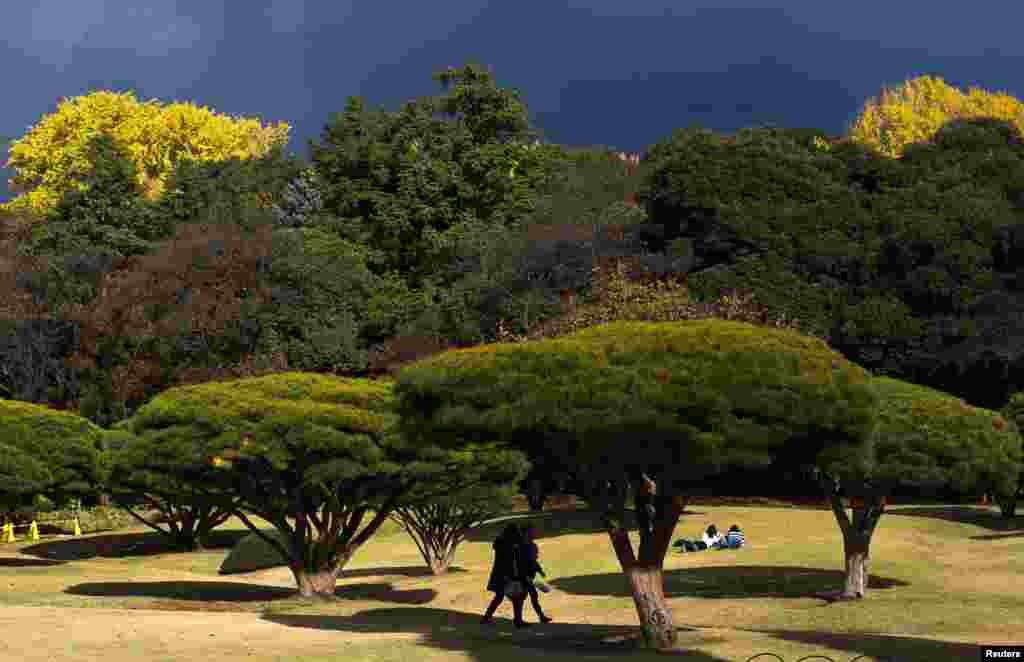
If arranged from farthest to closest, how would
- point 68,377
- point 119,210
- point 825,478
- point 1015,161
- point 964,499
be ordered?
point 119,210 < point 68,377 < point 1015,161 < point 964,499 < point 825,478

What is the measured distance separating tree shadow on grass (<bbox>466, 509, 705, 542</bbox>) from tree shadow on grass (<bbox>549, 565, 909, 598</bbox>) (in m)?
9.63

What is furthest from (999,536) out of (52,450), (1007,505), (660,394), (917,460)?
(660,394)

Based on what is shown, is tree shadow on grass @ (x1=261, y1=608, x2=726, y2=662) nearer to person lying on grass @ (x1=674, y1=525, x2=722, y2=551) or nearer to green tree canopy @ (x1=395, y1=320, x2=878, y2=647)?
green tree canopy @ (x1=395, y1=320, x2=878, y2=647)

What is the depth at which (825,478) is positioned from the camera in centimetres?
2670

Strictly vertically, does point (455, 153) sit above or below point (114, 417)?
above

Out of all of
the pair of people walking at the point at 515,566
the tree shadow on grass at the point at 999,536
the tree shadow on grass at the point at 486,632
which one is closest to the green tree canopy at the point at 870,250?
the tree shadow on grass at the point at 999,536

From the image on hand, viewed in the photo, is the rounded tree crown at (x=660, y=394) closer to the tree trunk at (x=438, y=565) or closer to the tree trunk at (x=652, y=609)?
the tree trunk at (x=652, y=609)

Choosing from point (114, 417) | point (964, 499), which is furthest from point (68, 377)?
point (964, 499)

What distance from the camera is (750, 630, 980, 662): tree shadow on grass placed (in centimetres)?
1759

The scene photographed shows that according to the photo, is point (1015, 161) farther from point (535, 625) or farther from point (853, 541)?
point (535, 625)

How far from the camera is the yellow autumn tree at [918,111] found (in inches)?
4205

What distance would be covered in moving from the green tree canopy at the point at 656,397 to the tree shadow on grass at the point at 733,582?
472 inches

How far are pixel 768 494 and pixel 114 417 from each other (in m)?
30.5

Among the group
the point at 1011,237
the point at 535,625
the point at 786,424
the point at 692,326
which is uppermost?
the point at 1011,237
